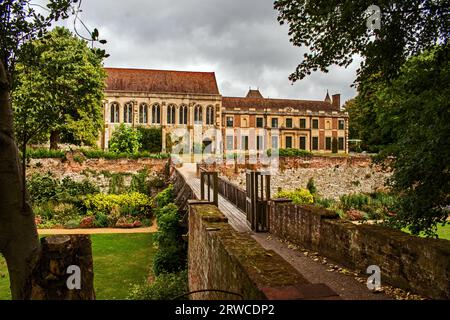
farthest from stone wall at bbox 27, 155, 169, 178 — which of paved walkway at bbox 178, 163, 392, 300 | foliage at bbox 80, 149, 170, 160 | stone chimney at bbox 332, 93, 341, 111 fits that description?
stone chimney at bbox 332, 93, 341, 111

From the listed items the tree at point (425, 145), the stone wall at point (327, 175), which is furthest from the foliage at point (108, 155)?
the tree at point (425, 145)

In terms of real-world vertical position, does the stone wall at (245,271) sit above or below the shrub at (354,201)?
above

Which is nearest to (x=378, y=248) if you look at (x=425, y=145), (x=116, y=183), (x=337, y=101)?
(x=425, y=145)

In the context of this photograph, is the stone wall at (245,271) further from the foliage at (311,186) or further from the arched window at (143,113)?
the arched window at (143,113)

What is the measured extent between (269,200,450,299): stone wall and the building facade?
127 ft

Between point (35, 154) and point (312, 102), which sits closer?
point (35, 154)

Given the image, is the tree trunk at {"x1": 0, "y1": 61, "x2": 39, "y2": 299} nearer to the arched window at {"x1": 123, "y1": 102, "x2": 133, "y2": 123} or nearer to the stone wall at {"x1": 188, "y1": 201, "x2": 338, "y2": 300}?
the stone wall at {"x1": 188, "y1": 201, "x2": 338, "y2": 300}

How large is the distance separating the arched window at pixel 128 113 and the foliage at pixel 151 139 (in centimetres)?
204

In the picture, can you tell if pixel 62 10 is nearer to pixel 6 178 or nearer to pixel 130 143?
pixel 6 178

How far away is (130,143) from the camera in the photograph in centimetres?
3300

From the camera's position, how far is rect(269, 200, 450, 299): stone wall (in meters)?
4.89

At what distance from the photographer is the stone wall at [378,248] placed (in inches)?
192
